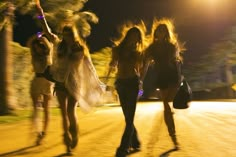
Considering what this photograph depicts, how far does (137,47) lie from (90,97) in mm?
1065

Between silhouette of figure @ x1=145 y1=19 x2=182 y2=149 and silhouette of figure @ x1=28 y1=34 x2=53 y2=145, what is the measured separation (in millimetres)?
1529

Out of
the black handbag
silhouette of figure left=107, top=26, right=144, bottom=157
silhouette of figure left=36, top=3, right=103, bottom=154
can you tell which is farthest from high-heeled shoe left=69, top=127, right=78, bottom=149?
the black handbag

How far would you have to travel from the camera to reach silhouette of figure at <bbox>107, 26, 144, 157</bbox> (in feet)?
19.2

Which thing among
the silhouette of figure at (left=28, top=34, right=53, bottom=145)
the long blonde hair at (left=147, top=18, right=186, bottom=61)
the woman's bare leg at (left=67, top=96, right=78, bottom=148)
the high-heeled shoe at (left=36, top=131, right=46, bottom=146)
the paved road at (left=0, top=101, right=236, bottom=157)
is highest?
the long blonde hair at (left=147, top=18, right=186, bottom=61)

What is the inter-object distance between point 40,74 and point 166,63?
185cm

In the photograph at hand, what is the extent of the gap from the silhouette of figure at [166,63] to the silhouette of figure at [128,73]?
1.58 feet

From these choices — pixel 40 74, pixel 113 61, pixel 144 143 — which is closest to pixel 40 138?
pixel 40 74

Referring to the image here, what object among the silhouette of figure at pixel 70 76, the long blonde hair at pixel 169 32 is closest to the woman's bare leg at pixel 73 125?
the silhouette of figure at pixel 70 76

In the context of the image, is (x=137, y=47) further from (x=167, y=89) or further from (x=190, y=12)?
(x=190, y=12)

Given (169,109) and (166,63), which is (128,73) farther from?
(169,109)

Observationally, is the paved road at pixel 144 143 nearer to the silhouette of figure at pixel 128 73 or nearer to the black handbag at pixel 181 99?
the silhouette of figure at pixel 128 73

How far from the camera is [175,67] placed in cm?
660

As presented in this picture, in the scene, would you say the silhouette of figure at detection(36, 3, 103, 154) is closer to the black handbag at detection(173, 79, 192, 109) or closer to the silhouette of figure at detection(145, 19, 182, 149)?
the silhouette of figure at detection(145, 19, 182, 149)

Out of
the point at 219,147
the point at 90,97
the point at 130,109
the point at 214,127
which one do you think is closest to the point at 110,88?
the point at 90,97
